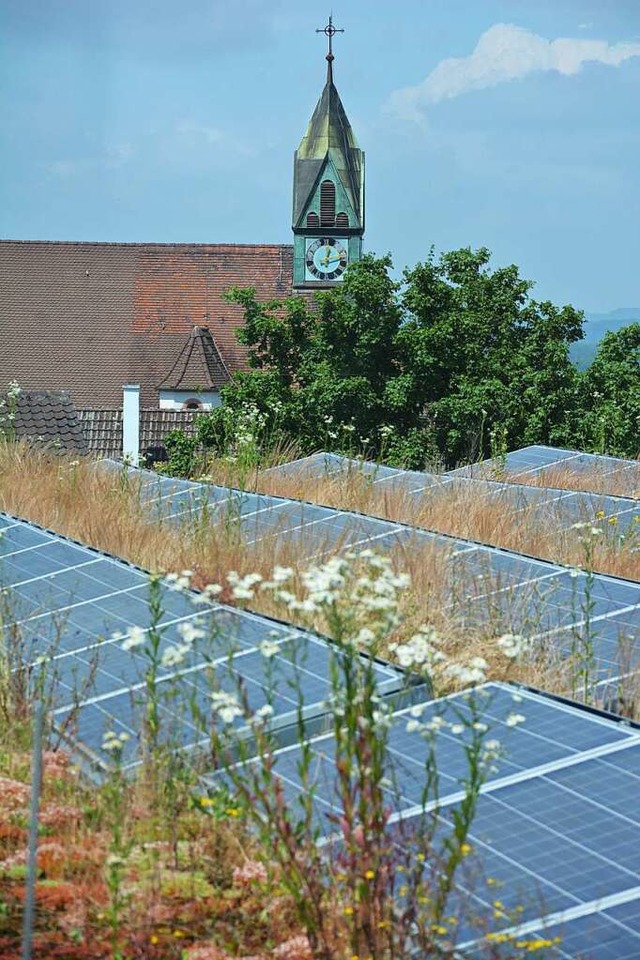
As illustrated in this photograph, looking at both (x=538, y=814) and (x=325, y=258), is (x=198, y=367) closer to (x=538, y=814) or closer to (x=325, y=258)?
(x=325, y=258)

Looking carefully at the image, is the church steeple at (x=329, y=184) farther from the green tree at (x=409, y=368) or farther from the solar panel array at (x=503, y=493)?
the solar panel array at (x=503, y=493)

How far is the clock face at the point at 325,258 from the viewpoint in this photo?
64688mm

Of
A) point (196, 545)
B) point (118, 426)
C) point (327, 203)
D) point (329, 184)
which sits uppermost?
point (329, 184)

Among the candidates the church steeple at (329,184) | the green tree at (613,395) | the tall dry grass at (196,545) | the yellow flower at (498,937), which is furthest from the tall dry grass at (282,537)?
the church steeple at (329,184)

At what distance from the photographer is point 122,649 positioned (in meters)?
6.95

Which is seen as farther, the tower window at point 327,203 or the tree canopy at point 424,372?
the tower window at point 327,203

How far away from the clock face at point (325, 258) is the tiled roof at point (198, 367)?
7019 millimetres

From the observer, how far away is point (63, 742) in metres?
5.91

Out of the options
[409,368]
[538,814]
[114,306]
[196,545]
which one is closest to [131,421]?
[114,306]

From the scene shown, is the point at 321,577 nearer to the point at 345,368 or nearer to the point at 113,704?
the point at 113,704

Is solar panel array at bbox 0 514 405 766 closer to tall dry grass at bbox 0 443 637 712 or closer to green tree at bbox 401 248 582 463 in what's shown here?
tall dry grass at bbox 0 443 637 712

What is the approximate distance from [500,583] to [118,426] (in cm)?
4109

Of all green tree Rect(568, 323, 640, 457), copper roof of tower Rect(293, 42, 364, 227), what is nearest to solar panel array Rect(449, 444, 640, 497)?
green tree Rect(568, 323, 640, 457)

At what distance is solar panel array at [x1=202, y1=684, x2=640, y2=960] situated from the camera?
4.31m
